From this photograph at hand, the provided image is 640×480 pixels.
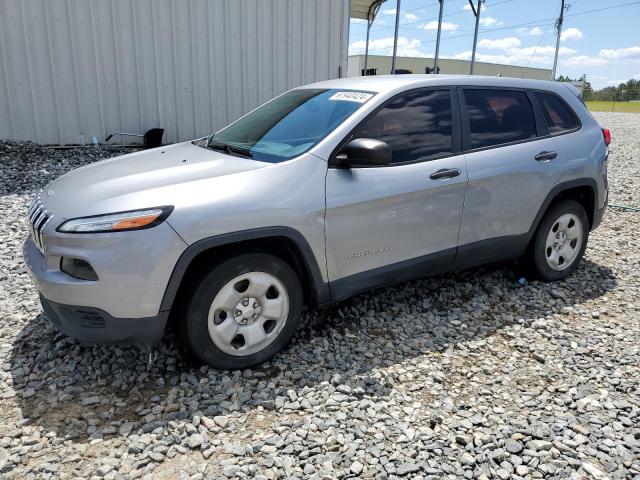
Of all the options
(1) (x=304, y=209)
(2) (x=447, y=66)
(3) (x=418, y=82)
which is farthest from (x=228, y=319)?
(2) (x=447, y=66)

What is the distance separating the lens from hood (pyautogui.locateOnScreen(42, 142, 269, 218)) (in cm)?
272

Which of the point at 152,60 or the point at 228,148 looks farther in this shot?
the point at 152,60

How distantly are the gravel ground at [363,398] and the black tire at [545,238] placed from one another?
275 mm

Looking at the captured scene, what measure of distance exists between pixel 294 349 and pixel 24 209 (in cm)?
436

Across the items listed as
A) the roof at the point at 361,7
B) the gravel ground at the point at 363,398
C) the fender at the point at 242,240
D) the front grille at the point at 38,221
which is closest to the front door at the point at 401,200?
the fender at the point at 242,240

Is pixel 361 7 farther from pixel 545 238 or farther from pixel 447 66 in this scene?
pixel 447 66

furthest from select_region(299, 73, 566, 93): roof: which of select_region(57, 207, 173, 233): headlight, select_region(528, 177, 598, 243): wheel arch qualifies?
select_region(57, 207, 173, 233): headlight

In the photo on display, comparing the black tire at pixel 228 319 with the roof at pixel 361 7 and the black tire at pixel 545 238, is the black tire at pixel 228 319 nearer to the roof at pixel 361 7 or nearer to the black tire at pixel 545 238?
the black tire at pixel 545 238

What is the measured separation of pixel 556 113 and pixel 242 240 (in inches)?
120

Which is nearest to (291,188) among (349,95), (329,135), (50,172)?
(329,135)

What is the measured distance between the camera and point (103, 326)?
2.66 metres

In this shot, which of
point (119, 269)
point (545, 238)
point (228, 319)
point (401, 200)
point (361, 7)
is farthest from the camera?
point (361, 7)

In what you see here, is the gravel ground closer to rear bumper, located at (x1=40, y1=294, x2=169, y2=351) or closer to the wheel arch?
rear bumper, located at (x1=40, y1=294, x2=169, y2=351)

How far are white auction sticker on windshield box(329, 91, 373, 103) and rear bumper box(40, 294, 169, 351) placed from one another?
74.4 inches
